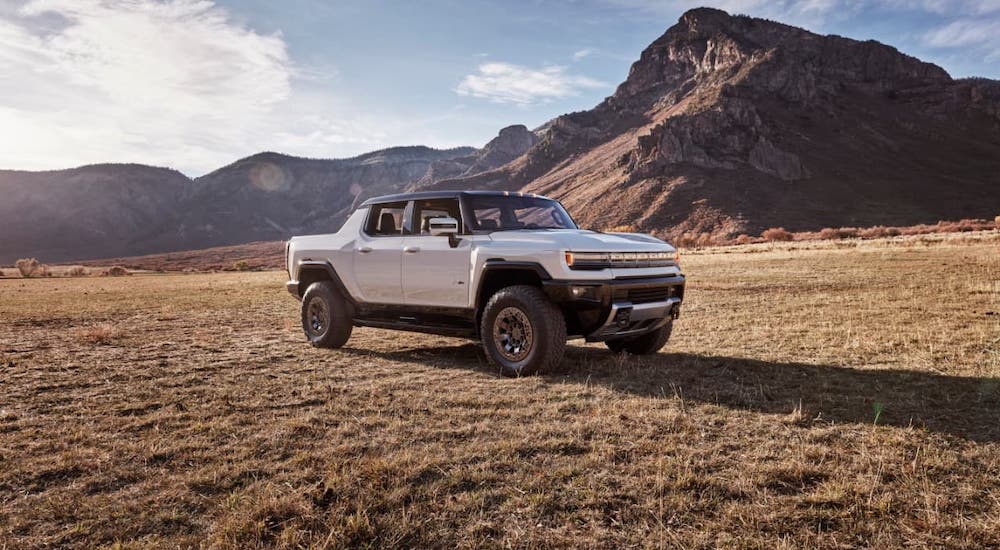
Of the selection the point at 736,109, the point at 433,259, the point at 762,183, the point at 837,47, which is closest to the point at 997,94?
the point at 837,47

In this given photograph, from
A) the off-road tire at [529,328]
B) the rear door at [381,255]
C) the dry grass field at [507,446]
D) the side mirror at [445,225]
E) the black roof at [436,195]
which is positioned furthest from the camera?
the rear door at [381,255]

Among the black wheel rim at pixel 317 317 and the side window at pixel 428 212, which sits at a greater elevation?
the side window at pixel 428 212

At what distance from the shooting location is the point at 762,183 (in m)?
102

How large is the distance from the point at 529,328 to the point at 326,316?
3.63 metres

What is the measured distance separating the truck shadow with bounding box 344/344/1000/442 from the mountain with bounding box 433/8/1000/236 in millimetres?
79109

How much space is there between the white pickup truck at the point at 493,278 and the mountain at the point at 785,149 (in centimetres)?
7928

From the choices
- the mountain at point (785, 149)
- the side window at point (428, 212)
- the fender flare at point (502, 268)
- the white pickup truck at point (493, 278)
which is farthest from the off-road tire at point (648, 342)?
the mountain at point (785, 149)

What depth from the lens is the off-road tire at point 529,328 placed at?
6.23 metres

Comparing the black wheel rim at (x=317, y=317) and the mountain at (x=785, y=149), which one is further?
the mountain at (x=785, y=149)

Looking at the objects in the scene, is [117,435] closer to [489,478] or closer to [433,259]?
[489,478]

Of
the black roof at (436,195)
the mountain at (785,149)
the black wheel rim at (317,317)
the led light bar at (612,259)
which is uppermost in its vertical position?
the mountain at (785,149)

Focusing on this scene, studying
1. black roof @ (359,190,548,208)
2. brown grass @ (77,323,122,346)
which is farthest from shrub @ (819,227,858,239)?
brown grass @ (77,323,122,346)

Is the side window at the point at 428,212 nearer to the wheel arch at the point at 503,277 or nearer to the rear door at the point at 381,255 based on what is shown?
the rear door at the point at 381,255

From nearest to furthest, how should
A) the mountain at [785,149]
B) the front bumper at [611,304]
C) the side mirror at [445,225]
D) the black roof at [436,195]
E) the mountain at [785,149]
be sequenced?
the front bumper at [611,304] < the side mirror at [445,225] < the black roof at [436,195] < the mountain at [785,149] < the mountain at [785,149]
